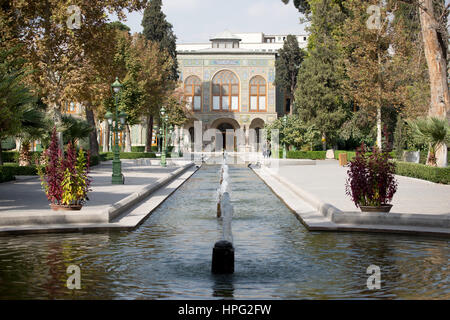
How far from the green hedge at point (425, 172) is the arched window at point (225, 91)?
45.5 m

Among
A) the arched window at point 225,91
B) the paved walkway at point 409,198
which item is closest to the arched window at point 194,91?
the arched window at point 225,91

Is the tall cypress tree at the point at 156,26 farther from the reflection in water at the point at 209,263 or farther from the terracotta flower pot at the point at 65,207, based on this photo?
the reflection in water at the point at 209,263

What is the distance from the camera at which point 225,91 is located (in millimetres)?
72312

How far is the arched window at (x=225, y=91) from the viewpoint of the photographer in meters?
72.2

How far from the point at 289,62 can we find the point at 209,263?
190ft

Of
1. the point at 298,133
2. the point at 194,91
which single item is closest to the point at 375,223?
the point at 298,133

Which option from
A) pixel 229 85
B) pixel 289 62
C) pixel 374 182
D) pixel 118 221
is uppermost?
pixel 289 62

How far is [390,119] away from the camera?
4353 cm

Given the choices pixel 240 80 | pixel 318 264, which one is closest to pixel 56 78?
pixel 318 264

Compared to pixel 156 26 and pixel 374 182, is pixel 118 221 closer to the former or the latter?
pixel 374 182

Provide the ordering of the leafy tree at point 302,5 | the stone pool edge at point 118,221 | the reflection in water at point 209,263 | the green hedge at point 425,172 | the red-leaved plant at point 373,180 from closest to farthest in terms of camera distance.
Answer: the reflection in water at point 209,263 → the stone pool edge at point 118,221 → the red-leaved plant at point 373,180 → the green hedge at point 425,172 → the leafy tree at point 302,5

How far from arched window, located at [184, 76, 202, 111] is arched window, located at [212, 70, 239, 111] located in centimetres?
169
